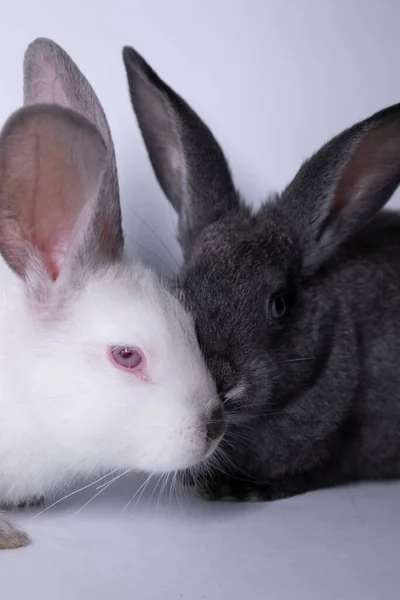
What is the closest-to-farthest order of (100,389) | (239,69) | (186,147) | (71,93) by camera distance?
(100,389) < (71,93) < (186,147) < (239,69)

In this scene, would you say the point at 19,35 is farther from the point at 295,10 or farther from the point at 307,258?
the point at 307,258

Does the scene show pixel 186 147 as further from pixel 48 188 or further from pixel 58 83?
pixel 48 188

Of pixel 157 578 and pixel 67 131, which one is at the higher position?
pixel 67 131

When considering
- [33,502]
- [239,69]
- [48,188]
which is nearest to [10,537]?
[33,502]

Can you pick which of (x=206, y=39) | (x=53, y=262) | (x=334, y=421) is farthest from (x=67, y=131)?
(x=206, y=39)

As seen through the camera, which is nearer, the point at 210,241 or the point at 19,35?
the point at 210,241

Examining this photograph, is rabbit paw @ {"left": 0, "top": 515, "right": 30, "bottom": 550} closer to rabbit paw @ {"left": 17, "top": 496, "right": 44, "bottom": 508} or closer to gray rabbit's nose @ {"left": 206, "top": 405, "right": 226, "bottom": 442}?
rabbit paw @ {"left": 17, "top": 496, "right": 44, "bottom": 508}
